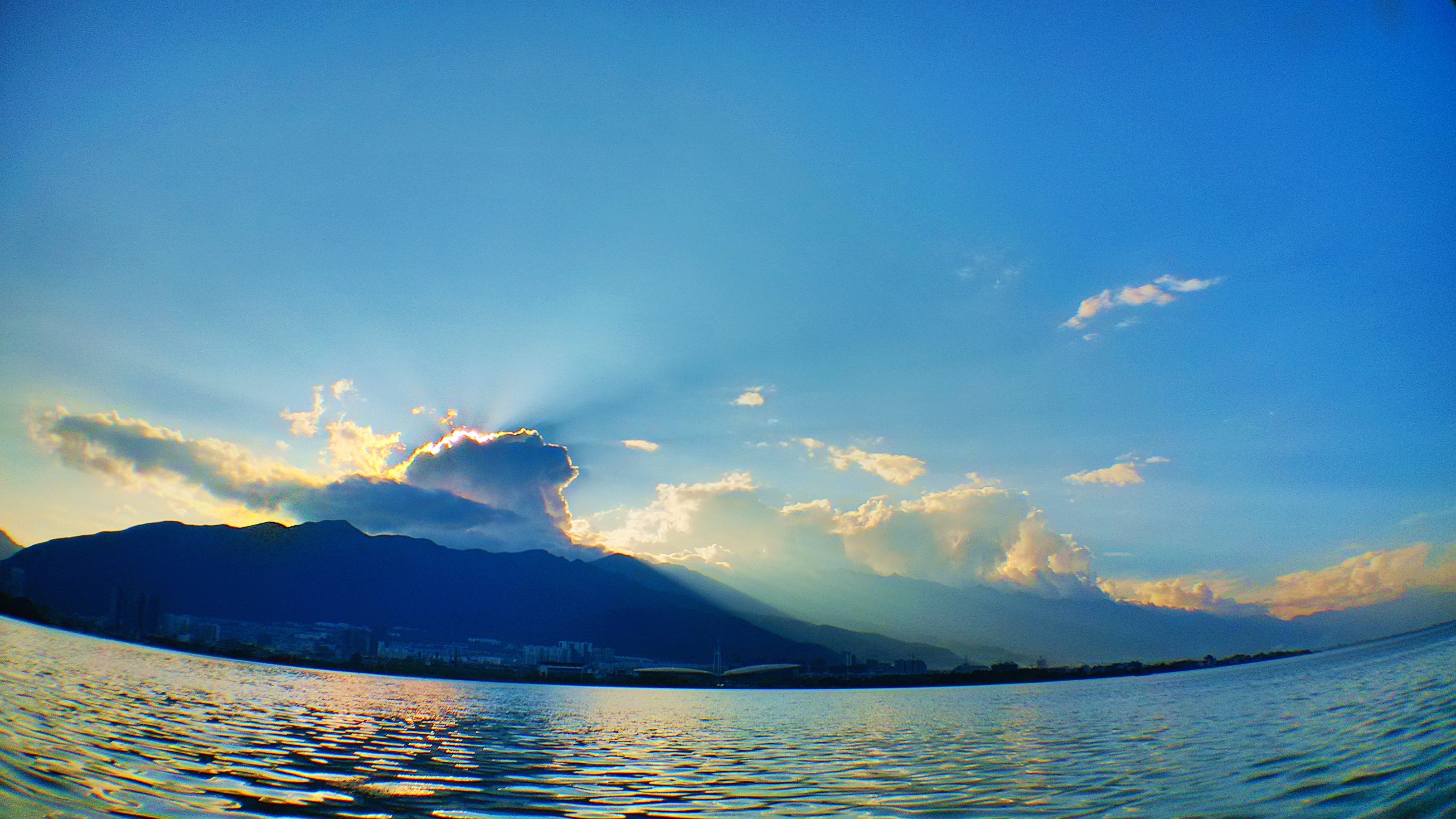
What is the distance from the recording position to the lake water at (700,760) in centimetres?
1367

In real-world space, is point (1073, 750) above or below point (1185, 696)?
above

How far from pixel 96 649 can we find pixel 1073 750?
120 metres

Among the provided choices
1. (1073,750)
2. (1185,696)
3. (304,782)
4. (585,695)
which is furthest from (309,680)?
(1185,696)

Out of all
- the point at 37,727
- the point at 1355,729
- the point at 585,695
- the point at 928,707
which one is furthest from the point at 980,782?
the point at 585,695

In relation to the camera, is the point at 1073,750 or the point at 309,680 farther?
the point at 309,680

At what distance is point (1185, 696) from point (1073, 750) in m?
53.3

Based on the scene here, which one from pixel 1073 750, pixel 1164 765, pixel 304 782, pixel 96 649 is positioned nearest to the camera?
pixel 304 782

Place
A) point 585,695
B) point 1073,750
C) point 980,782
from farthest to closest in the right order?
point 585,695 → point 1073,750 → point 980,782

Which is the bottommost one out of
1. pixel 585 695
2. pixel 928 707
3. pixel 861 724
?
pixel 585 695

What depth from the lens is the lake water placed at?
13.7 meters

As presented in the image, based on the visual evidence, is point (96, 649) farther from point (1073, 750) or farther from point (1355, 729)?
point (1355, 729)

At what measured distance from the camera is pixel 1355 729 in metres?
24.1

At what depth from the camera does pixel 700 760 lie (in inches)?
1002

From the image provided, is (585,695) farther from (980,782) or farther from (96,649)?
A: (980,782)
